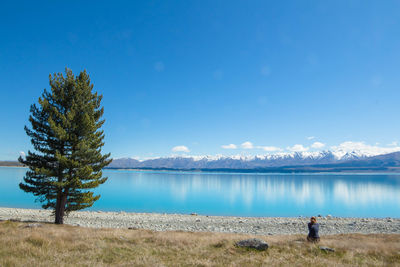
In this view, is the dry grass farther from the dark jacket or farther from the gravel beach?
the gravel beach

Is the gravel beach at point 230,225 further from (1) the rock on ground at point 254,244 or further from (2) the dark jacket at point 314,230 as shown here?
(1) the rock on ground at point 254,244

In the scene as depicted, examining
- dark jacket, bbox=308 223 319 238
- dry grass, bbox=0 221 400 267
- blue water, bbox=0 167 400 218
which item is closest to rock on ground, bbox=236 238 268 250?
dry grass, bbox=0 221 400 267

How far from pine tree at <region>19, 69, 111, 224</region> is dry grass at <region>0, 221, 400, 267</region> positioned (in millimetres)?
6192

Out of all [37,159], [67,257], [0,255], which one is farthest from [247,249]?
[37,159]

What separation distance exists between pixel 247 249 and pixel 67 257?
834 cm

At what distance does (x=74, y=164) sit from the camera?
19.5 m

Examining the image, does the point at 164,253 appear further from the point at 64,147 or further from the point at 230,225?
the point at 230,225

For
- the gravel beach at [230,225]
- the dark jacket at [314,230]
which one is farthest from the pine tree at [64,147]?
the dark jacket at [314,230]

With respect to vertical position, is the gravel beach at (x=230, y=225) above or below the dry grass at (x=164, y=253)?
below

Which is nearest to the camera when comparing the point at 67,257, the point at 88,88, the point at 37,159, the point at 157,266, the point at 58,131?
the point at 157,266

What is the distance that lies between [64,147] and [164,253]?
14.3 m

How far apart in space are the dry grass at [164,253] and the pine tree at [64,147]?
20.3 ft

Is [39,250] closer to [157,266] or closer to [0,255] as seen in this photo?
[0,255]

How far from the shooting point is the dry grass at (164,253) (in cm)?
984
